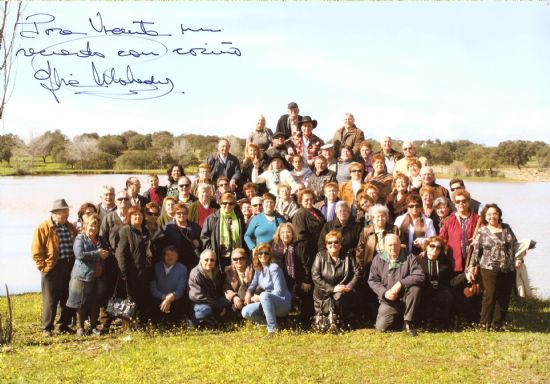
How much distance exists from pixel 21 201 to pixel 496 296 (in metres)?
26.1

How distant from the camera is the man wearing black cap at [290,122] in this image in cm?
1434

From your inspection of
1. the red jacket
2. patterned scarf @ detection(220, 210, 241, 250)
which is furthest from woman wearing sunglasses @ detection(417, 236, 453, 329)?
patterned scarf @ detection(220, 210, 241, 250)

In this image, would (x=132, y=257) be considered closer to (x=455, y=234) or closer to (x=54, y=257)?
(x=54, y=257)

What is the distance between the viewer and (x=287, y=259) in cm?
1050

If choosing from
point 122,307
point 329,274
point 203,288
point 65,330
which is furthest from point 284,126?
point 65,330

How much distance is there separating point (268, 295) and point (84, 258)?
115 inches

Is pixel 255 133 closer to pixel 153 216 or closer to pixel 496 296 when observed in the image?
pixel 153 216

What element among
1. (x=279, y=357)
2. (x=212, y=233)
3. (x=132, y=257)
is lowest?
(x=279, y=357)

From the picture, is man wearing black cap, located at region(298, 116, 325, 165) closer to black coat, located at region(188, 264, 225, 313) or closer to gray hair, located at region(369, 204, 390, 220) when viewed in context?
gray hair, located at region(369, 204, 390, 220)

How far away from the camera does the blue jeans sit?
10039mm

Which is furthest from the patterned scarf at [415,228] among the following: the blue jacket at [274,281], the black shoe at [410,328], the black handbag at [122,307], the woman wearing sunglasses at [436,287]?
the black handbag at [122,307]

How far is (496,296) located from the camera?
1020cm

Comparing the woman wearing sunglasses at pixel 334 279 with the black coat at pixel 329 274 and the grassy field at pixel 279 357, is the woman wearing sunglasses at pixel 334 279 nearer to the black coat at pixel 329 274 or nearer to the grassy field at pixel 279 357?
the black coat at pixel 329 274

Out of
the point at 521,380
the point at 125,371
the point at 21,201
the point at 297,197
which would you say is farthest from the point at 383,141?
the point at 21,201
